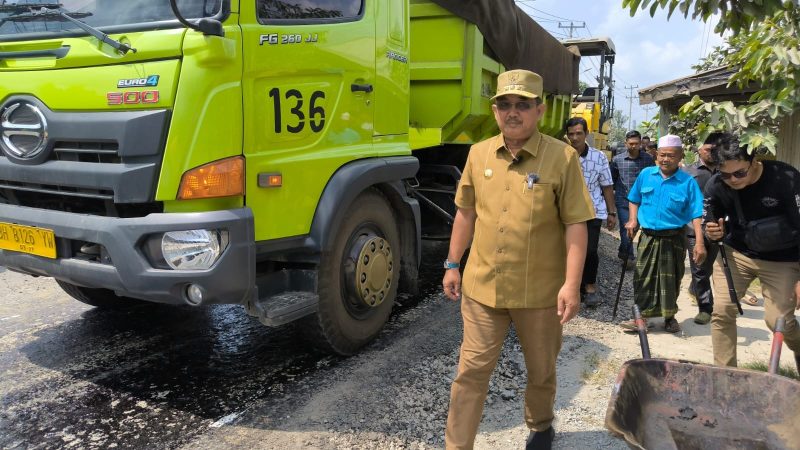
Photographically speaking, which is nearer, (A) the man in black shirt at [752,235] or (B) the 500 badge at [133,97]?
(B) the 500 badge at [133,97]

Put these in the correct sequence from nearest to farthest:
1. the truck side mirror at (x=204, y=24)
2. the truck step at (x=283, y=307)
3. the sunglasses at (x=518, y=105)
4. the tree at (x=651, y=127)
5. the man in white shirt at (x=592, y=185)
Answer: the sunglasses at (x=518, y=105), the truck side mirror at (x=204, y=24), the truck step at (x=283, y=307), the man in white shirt at (x=592, y=185), the tree at (x=651, y=127)

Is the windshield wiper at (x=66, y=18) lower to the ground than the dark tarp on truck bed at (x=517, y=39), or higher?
lower

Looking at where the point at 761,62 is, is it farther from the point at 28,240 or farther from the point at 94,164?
the point at 28,240

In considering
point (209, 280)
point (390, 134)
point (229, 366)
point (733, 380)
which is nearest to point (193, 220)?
point (209, 280)

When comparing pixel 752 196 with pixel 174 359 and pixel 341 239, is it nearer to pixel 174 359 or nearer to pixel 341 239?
pixel 341 239

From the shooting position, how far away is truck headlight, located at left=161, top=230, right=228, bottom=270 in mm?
2855

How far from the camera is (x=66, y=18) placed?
293 centimetres

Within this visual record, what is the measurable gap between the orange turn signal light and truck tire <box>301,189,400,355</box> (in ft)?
2.69

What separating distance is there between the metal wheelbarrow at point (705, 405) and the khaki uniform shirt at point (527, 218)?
1.59 ft

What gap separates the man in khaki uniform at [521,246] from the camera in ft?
8.08

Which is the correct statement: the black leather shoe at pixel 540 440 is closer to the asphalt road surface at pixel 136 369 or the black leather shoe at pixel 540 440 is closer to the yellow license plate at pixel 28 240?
the asphalt road surface at pixel 136 369

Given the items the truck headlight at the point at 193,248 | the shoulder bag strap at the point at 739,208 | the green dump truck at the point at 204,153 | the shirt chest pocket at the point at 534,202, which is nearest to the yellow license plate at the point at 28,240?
the green dump truck at the point at 204,153

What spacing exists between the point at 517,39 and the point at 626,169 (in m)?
2.10

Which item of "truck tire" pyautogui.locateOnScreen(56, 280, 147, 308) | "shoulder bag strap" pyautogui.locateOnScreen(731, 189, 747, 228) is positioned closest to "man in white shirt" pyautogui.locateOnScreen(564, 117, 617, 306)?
"shoulder bag strap" pyautogui.locateOnScreen(731, 189, 747, 228)
